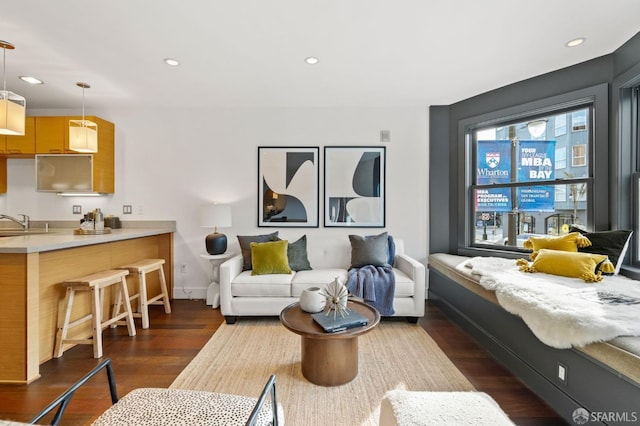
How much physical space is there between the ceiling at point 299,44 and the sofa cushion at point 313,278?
206 cm

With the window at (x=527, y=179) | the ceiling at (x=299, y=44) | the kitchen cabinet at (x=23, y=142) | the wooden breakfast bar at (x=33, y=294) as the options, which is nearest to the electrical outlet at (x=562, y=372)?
the window at (x=527, y=179)

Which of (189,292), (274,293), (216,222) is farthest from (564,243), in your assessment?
(189,292)

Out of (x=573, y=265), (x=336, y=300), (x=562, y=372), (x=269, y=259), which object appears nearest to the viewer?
(x=562, y=372)

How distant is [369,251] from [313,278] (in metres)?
0.73

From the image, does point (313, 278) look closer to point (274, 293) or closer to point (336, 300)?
point (274, 293)

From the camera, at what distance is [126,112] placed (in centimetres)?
Result: 371

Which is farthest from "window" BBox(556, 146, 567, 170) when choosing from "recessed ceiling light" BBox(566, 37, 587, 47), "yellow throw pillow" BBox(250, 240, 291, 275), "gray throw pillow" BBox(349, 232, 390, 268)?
"yellow throw pillow" BBox(250, 240, 291, 275)

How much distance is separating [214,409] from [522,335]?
6.50 ft

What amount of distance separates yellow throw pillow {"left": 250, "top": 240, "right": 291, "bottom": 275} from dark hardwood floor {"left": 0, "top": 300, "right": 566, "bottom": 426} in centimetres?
69

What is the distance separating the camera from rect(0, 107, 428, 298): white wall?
366 centimetres

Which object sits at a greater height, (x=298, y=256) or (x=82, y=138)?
(x=82, y=138)

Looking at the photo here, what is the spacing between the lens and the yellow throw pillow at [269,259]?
3.03 metres

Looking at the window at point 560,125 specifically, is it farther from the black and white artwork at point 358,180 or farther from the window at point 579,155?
the black and white artwork at point 358,180

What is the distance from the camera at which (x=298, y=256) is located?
3309 mm
